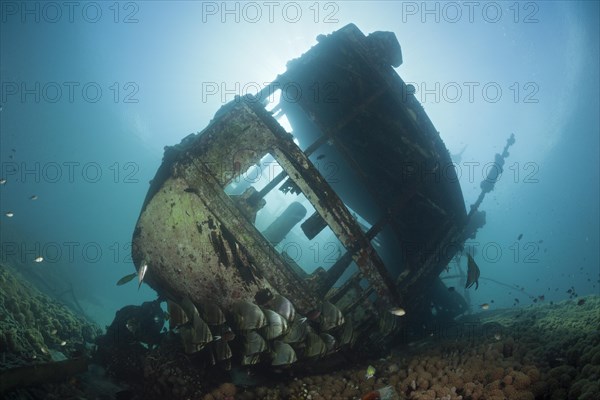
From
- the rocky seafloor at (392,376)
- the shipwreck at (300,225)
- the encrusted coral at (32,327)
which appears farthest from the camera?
the encrusted coral at (32,327)

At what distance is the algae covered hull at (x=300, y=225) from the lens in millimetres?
4617

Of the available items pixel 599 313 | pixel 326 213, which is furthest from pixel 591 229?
pixel 326 213

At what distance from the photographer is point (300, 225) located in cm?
520

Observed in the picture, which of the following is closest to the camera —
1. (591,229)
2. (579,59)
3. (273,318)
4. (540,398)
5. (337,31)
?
(540,398)

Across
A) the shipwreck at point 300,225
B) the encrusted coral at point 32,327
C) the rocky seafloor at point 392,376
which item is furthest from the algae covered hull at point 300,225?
the encrusted coral at point 32,327

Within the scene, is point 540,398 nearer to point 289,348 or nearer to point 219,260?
point 289,348

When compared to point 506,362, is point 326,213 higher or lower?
higher

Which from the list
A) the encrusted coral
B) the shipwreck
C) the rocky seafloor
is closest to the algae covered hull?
the shipwreck

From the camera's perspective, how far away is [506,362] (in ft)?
15.1

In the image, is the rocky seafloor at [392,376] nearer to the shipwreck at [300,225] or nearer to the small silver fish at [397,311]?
the shipwreck at [300,225]

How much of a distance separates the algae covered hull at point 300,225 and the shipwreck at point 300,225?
18 millimetres

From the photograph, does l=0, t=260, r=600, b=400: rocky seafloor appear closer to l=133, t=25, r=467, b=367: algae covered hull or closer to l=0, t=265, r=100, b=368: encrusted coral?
l=0, t=265, r=100, b=368: encrusted coral

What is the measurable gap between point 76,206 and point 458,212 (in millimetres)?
78201

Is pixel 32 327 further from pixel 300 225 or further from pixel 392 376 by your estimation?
pixel 392 376
